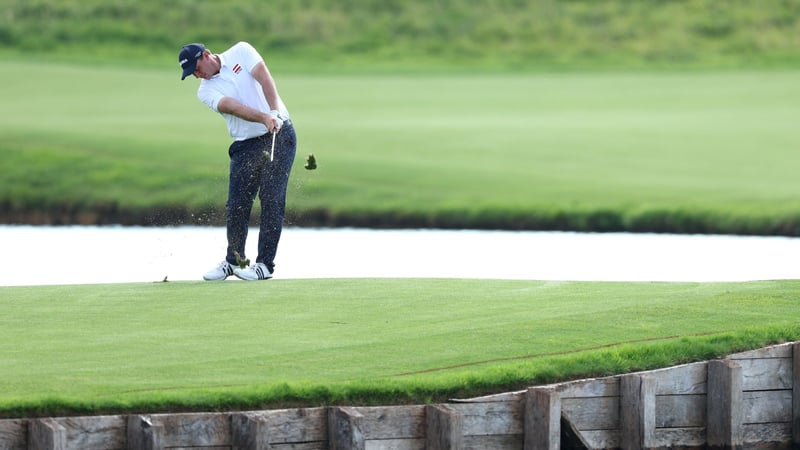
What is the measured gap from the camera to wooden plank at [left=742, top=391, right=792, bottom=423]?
11984 millimetres

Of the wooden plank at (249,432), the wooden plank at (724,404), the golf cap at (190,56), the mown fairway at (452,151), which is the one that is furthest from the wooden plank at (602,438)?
the mown fairway at (452,151)

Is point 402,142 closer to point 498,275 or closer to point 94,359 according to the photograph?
point 498,275

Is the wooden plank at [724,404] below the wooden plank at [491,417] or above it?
above

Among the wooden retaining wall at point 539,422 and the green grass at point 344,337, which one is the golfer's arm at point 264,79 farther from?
the wooden retaining wall at point 539,422

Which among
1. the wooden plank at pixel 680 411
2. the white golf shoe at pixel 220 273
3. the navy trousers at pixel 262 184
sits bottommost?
the wooden plank at pixel 680 411

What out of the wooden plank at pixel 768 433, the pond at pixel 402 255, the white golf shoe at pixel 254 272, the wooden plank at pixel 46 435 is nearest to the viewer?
the wooden plank at pixel 46 435

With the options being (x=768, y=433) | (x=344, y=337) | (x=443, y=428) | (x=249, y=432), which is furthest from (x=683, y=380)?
(x=249, y=432)

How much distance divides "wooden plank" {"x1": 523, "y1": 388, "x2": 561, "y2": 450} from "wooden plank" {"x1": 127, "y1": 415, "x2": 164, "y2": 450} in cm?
230

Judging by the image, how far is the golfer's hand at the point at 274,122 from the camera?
49.2ft

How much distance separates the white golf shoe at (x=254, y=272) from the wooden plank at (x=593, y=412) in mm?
5092

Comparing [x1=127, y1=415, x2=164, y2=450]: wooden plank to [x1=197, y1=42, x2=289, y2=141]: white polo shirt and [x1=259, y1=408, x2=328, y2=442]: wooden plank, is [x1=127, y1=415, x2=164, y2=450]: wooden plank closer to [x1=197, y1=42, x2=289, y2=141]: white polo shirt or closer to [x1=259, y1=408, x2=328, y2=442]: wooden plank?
[x1=259, y1=408, x2=328, y2=442]: wooden plank

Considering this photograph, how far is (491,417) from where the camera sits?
10633 mm

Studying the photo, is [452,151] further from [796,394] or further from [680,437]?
[680,437]

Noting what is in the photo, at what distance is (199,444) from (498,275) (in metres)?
12.0
